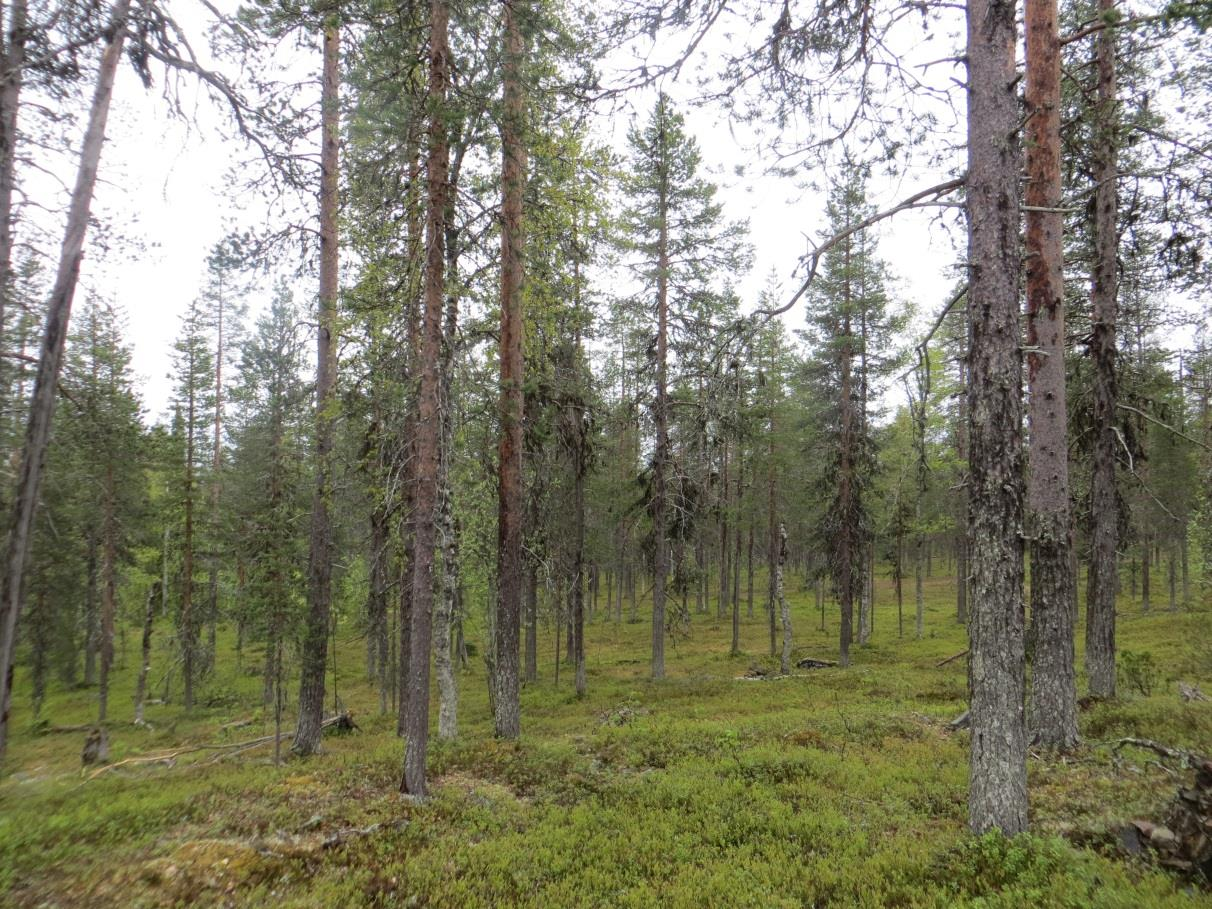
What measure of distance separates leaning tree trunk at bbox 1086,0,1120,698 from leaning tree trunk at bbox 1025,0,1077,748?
3.00 metres

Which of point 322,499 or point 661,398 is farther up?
point 661,398

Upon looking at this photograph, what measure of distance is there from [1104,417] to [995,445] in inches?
317

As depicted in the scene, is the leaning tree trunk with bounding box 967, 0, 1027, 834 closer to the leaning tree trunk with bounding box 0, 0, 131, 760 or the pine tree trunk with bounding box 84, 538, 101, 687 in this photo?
the leaning tree trunk with bounding box 0, 0, 131, 760

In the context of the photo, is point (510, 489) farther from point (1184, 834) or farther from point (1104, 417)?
point (1104, 417)

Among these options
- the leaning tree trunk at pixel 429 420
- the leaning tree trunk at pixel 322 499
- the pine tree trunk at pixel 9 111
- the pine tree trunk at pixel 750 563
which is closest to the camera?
the pine tree trunk at pixel 9 111

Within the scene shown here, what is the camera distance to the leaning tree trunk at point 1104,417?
10570 mm

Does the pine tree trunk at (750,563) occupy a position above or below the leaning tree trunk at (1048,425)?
below

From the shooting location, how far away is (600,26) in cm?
639

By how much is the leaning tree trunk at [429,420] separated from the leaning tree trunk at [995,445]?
591 cm

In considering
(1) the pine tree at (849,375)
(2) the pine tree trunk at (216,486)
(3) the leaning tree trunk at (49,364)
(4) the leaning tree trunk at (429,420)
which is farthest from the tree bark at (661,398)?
(2) the pine tree trunk at (216,486)

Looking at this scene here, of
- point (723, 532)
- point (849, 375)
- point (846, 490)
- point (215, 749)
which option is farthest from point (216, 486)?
point (849, 375)

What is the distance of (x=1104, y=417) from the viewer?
10.8 m

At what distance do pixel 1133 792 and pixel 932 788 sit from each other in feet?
6.48

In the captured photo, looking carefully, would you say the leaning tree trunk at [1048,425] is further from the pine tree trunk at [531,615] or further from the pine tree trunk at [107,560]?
the pine tree trunk at [107,560]
